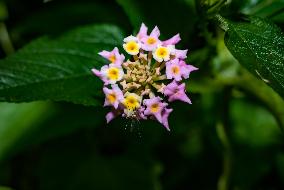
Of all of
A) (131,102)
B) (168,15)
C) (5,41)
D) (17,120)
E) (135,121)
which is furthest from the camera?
(5,41)

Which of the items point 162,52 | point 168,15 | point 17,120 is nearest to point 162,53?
point 162,52

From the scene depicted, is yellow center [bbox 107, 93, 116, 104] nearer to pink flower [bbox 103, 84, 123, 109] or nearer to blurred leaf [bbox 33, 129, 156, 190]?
pink flower [bbox 103, 84, 123, 109]

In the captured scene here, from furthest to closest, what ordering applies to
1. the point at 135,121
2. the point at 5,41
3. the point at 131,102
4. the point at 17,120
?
the point at 5,41, the point at 17,120, the point at 135,121, the point at 131,102

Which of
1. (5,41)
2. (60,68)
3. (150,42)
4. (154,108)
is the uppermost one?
(5,41)

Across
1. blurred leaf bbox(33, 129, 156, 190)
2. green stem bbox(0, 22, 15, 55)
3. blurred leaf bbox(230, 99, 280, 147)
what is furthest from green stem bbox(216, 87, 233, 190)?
green stem bbox(0, 22, 15, 55)

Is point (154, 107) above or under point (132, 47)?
under

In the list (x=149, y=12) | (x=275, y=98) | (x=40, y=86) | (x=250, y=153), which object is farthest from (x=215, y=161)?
(x=40, y=86)

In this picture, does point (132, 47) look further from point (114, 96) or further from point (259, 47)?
point (259, 47)
